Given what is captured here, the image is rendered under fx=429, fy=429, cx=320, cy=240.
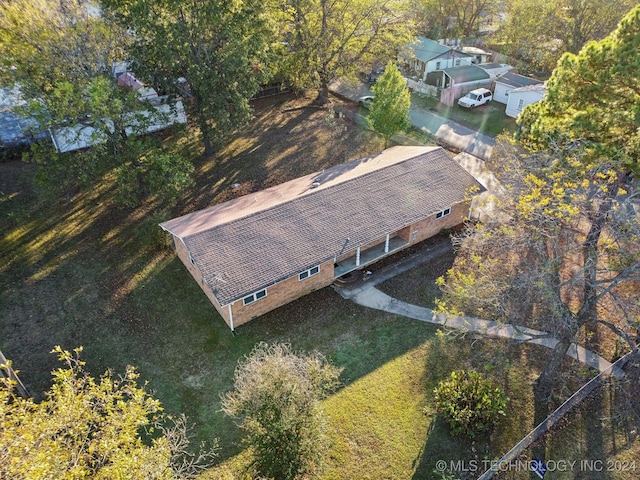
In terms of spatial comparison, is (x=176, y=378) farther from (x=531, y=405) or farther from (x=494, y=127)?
(x=494, y=127)

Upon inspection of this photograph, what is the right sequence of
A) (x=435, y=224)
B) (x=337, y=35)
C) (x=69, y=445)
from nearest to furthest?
(x=69, y=445) → (x=435, y=224) → (x=337, y=35)

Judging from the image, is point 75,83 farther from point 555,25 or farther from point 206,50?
point 555,25

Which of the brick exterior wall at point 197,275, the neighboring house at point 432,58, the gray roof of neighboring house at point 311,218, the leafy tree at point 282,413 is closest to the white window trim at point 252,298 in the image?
the gray roof of neighboring house at point 311,218

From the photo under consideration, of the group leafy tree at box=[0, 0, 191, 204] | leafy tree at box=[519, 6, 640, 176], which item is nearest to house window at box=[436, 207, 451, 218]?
leafy tree at box=[519, 6, 640, 176]

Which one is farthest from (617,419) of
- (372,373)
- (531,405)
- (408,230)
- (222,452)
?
(222,452)

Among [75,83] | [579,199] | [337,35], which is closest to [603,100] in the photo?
[579,199]

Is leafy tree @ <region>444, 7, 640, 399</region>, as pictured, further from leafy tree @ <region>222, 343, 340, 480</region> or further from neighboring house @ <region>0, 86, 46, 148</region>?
neighboring house @ <region>0, 86, 46, 148</region>
